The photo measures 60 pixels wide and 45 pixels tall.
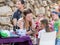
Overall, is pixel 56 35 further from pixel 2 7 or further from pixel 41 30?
pixel 2 7

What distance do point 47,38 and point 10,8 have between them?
3.86 metres

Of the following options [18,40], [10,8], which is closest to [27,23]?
[18,40]

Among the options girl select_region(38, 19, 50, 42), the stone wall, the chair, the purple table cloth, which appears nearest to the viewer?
the purple table cloth

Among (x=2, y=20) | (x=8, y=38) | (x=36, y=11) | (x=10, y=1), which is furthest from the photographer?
(x=36, y=11)

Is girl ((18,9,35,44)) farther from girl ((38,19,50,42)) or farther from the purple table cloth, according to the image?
the purple table cloth

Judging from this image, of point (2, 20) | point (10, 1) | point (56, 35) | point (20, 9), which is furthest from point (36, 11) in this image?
point (56, 35)

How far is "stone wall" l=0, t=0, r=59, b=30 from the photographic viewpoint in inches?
273

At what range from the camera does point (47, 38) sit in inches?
144

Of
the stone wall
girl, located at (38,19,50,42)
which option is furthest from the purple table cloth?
the stone wall

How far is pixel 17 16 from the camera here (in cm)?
461

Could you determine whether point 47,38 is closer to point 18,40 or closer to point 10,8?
point 18,40

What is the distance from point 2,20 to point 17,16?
7.96ft

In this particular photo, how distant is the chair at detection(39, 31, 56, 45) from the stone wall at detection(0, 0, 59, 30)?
9.63 feet

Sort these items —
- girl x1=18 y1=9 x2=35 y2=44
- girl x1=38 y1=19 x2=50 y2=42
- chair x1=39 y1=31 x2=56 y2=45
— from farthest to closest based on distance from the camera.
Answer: girl x1=18 y1=9 x2=35 y2=44
girl x1=38 y1=19 x2=50 y2=42
chair x1=39 y1=31 x2=56 y2=45
